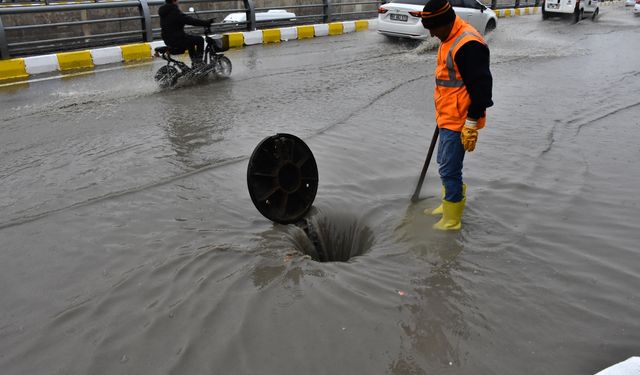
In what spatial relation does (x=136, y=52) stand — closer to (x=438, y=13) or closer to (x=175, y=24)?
(x=175, y=24)

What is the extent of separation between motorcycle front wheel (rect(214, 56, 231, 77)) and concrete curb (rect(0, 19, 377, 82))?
3.28 meters

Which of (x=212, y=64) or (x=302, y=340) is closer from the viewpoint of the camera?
(x=302, y=340)

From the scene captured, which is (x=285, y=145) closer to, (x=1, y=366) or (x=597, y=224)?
(x=1, y=366)

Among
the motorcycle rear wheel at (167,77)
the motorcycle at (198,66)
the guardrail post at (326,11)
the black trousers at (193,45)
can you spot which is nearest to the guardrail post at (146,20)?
the motorcycle at (198,66)

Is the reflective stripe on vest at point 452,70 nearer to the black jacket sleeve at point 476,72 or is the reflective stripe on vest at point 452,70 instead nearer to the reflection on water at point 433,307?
the black jacket sleeve at point 476,72

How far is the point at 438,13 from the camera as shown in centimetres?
345

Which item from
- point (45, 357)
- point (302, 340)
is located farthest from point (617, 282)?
point (45, 357)

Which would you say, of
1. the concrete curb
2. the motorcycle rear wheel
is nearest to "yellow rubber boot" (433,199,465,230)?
the motorcycle rear wheel

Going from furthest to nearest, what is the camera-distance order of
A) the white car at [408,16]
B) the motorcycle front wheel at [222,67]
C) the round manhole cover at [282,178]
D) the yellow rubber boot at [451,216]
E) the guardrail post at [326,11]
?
the guardrail post at [326,11], the white car at [408,16], the motorcycle front wheel at [222,67], the yellow rubber boot at [451,216], the round manhole cover at [282,178]

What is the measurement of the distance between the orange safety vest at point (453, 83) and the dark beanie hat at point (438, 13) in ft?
0.36

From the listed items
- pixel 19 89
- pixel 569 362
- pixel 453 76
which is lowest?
pixel 569 362

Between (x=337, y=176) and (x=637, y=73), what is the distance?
858 centimetres

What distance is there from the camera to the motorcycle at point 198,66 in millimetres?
8859

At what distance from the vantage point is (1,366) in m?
2.56
